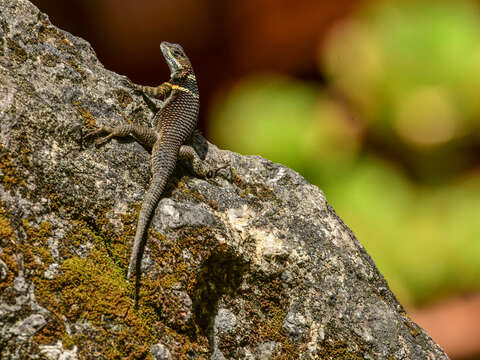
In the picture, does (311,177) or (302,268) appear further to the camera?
(311,177)

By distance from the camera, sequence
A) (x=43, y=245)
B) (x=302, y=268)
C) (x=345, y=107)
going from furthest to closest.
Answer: (x=345, y=107) → (x=302, y=268) → (x=43, y=245)

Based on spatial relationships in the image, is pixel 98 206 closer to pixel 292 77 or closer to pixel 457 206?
pixel 457 206

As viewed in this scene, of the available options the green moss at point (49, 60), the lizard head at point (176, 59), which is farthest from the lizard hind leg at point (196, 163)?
the lizard head at point (176, 59)

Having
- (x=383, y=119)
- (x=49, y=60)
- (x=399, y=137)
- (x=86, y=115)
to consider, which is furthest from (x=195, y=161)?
(x=399, y=137)

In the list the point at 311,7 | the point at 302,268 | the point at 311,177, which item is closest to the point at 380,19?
the point at 311,7

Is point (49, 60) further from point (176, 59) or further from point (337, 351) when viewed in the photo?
point (337, 351)

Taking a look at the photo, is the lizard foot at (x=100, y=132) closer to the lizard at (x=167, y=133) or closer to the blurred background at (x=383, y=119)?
the lizard at (x=167, y=133)
